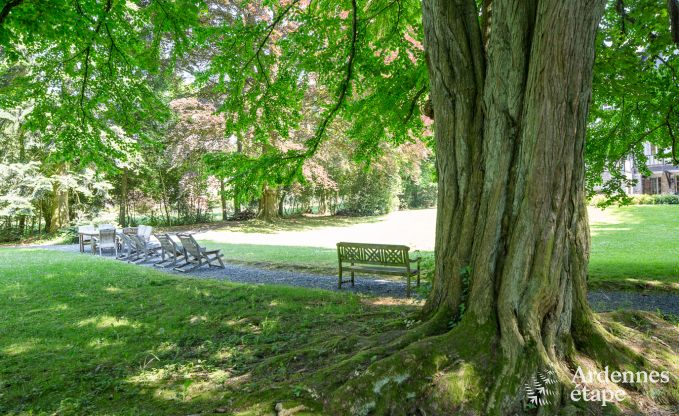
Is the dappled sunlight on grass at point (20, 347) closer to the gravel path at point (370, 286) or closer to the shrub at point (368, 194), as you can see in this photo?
the gravel path at point (370, 286)

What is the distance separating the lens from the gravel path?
6945mm

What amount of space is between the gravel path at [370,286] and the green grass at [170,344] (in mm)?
1538

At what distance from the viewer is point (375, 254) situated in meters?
9.16

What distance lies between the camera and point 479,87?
3.91 metres

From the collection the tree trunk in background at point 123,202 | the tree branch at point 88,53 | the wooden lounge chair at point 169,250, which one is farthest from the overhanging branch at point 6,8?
the tree trunk in background at point 123,202

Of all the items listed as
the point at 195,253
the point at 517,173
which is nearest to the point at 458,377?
the point at 517,173

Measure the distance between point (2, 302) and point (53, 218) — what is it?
20.8 metres

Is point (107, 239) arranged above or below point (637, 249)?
above

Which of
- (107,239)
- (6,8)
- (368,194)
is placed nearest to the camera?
(6,8)

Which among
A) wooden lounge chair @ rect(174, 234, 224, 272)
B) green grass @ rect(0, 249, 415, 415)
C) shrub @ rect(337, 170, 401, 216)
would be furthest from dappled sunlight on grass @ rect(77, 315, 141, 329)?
shrub @ rect(337, 170, 401, 216)

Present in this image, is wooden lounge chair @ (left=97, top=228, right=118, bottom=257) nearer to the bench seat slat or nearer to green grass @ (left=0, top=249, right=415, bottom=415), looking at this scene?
green grass @ (left=0, top=249, right=415, bottom=415)

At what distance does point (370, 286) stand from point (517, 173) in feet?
21.8

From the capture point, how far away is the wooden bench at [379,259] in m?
8.65

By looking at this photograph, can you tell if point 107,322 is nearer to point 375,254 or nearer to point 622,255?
point 375,254
